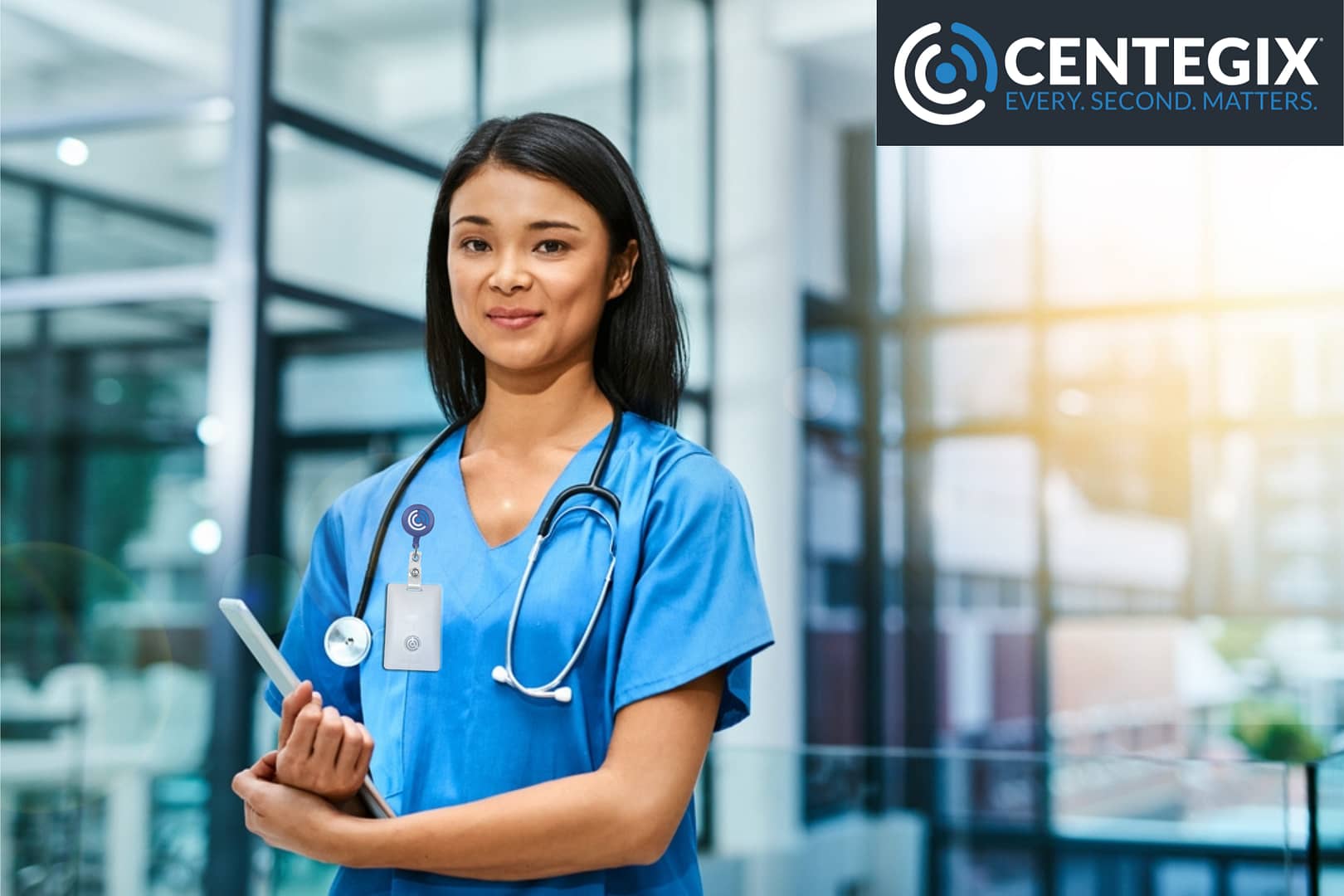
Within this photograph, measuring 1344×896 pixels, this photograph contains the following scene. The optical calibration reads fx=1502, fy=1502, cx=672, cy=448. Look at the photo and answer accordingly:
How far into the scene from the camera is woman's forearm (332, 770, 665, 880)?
0.88 metres

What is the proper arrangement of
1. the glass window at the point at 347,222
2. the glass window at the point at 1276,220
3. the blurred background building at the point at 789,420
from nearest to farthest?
1. the blurred background building at the point at 789,420
2. the glass window at the point at 347,222
3. the glass window at the point at 1276,220

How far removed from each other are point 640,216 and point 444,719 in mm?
358

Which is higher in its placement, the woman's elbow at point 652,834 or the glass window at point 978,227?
the glass window at point 978,227

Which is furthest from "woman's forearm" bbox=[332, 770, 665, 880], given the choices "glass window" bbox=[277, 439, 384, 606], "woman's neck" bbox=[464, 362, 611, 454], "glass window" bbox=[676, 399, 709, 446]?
"glass window" bbox=[676, 399, 709, 446]

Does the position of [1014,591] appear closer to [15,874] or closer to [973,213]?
[973,213]

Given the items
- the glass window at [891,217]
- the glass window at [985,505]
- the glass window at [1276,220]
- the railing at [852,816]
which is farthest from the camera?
the glass window at [891,217]

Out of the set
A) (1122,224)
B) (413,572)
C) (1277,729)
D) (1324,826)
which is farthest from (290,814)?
(1122,224)

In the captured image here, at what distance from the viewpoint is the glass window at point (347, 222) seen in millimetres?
4051

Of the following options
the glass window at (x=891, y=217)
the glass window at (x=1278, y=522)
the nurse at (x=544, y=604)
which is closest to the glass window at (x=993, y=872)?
the nurse at (x=544, y=604)

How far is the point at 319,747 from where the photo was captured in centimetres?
89

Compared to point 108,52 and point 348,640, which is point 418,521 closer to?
point 348,640

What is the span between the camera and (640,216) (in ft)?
3.34

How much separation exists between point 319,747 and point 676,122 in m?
5.61

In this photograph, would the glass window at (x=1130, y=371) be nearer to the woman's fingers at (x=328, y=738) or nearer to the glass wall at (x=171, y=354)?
the glass wall at (x=171, y=354)
